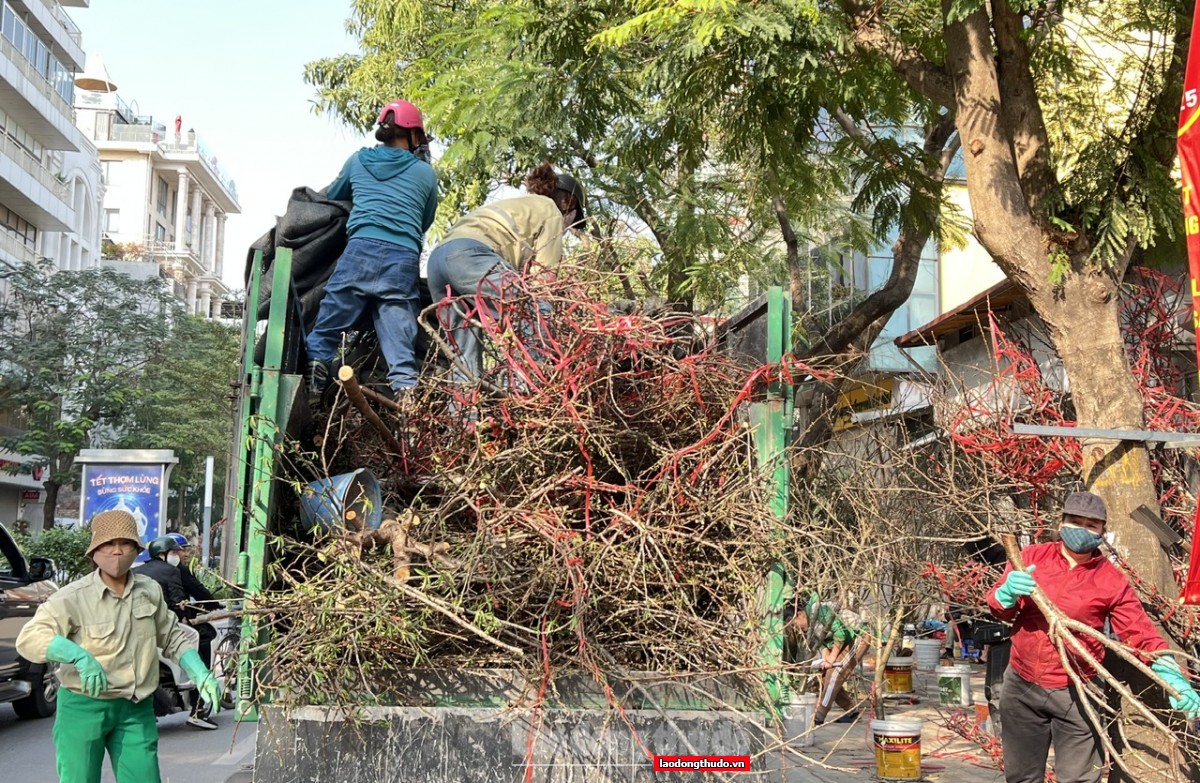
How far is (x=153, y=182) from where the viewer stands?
284 feet

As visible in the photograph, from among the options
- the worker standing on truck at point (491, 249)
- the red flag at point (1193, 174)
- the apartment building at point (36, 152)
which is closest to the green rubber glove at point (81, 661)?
the worker standing on truck at point (491, 249)

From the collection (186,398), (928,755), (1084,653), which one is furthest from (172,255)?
(1084,653)

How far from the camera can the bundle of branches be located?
354cm

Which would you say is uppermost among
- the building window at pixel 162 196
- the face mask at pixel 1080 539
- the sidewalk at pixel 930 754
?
Answer: the building window at pixel 162 196

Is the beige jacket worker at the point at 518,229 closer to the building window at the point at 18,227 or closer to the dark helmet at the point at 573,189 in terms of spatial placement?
the dark helmet at the point at 573,189

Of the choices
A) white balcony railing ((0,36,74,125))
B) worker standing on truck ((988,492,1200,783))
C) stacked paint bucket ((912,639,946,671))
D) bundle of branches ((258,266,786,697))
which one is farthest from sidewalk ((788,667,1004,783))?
white balcony railing ((0,36,74,125))

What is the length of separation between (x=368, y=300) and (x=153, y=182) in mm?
88773

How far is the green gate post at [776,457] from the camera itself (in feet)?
12.3

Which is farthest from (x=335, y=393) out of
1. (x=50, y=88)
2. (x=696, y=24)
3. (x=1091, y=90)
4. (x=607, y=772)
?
(x=50, y=88)

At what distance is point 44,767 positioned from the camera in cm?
833

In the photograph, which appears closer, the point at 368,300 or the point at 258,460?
the point at 258,460

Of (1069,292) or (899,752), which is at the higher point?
(1069,292)

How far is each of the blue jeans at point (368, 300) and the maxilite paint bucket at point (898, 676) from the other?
7.88 meters

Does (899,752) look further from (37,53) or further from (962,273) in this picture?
(37,53)
